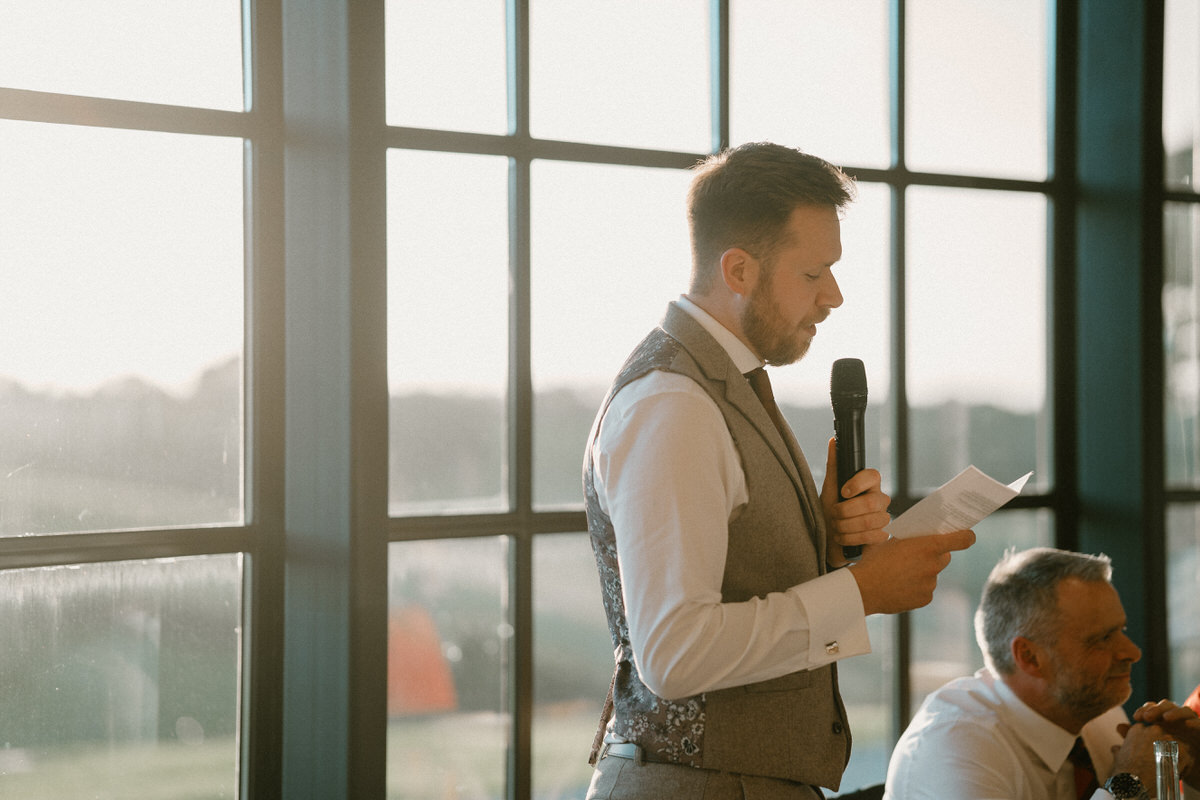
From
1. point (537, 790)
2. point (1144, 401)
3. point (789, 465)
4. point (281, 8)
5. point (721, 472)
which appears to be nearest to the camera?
point (721, 472)

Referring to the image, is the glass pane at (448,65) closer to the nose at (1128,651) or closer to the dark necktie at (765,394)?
the dark necktie at (765,394)

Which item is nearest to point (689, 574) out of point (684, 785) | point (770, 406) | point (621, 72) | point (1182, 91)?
point (684, 785)

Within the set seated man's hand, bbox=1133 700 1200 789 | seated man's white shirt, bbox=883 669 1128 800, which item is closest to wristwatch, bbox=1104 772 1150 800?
seated man's white shirt, bbox=883 669 1128 800

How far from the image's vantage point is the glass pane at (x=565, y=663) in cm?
221

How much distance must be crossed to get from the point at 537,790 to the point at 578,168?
1310mm

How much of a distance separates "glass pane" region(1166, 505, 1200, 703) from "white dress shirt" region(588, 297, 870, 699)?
2.06m

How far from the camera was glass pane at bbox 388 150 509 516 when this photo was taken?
2084 millimetres

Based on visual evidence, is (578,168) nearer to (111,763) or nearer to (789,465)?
(789,465)

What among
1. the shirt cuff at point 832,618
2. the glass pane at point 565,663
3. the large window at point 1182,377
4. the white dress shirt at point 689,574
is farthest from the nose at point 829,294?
the large window at point 1182,377

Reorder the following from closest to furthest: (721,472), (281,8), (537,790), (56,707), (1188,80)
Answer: (721,472) → (56,707) → (281,8) → (537,790) → (1188,80)

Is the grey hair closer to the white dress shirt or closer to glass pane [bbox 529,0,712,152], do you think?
the white dress shirt

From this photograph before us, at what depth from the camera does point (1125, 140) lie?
2.79 m

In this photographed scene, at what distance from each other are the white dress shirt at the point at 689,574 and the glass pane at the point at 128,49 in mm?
1177

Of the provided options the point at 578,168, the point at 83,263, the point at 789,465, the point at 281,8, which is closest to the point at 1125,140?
the point at 578,168
